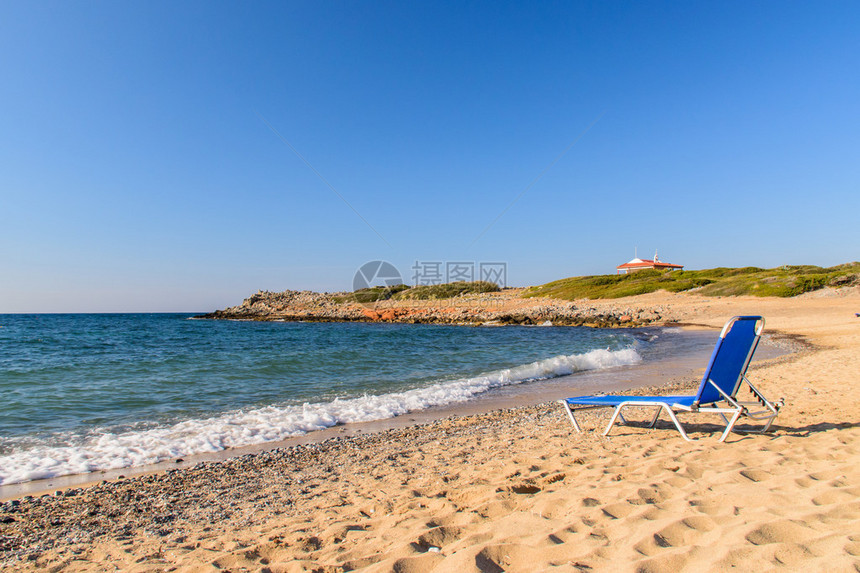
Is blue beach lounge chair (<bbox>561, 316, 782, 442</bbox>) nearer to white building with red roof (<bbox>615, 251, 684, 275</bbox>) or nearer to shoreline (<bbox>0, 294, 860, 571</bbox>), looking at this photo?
shoreline (<bbox>0, 294, 860, 571</bbox>)

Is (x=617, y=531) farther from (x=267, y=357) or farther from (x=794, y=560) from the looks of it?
(x=267, y=357)

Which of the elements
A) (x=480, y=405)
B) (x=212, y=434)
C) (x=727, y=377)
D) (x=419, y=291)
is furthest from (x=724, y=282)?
(x=212, y=434)

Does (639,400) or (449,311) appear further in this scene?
(449,311)

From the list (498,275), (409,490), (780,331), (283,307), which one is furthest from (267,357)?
(283,307)

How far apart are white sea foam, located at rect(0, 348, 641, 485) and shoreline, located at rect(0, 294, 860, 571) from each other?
0.97 metres

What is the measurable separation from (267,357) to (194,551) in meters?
14.7

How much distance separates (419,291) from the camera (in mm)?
65938

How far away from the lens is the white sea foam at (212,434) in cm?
550

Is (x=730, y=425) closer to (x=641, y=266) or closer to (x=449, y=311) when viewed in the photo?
(x=449, y=311)

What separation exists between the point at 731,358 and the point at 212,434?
7.15 metres

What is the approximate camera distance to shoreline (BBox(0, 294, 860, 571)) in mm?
2617

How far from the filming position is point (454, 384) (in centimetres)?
1114

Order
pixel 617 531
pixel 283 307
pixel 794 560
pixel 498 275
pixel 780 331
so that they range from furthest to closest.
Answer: pixel 283 307
pixel 498 275
pixel 780 331
pixel 617 531
pixel 794 560

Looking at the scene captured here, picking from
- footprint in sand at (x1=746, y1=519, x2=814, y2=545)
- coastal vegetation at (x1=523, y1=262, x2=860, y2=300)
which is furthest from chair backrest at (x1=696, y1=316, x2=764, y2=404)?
coastal vegetation at (x1=523, y1=262, x2=860, y2=300)
